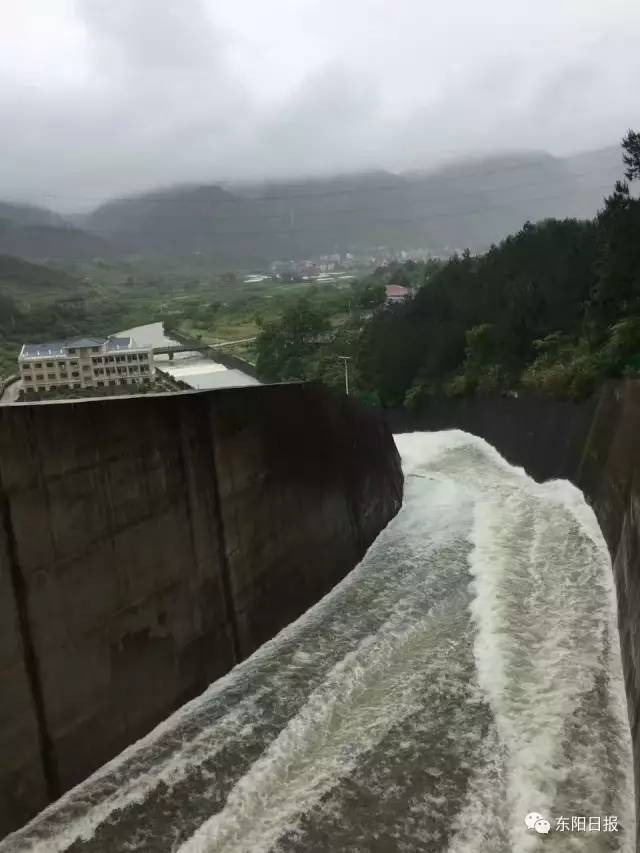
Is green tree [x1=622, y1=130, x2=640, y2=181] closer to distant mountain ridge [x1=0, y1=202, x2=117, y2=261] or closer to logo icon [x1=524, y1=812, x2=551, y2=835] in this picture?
logo icon [x1=524, y1=812, x2=551, y2=835]

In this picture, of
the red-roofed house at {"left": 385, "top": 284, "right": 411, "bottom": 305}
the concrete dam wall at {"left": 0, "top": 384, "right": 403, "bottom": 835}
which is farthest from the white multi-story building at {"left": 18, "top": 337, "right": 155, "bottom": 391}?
the red-roofed house at {"left": 385, "top": 284, "right": 411, "bottom": 305}

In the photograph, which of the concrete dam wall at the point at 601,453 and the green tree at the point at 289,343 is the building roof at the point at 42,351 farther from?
the green tree at the point at 289,343

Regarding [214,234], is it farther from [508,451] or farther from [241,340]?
[508,451]

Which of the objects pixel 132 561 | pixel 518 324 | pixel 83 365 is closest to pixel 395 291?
pixel 518 324

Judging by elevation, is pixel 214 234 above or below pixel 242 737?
above

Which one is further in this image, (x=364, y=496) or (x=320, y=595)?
(x=364, y=496)

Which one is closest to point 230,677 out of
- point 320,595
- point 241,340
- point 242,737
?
point 242,737

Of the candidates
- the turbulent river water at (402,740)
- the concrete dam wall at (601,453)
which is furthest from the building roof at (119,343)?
the turbulent river water at (402,740)

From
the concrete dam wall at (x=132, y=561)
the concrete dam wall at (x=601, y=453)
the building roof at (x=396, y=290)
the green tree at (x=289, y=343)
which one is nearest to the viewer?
the concrete dam wall at (x=132, y=561)
